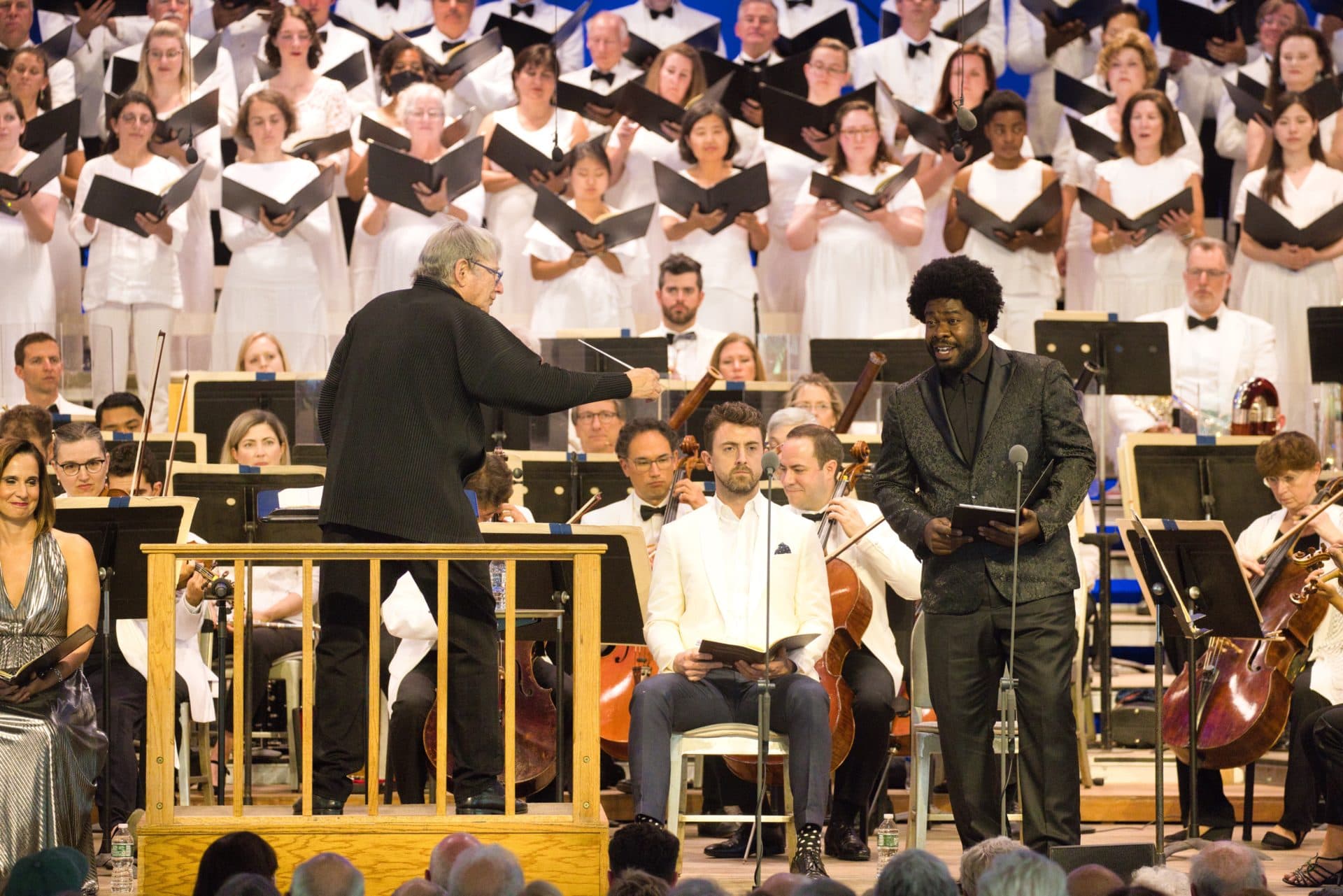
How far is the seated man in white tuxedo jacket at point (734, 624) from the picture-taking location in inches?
192

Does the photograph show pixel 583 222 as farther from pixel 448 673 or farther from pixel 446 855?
pixel 446 855

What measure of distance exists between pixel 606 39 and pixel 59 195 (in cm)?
271

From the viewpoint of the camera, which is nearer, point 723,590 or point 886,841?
point 886,841

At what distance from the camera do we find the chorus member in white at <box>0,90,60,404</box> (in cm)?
880

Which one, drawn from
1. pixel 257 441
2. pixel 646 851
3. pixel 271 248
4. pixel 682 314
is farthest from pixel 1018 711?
pixel 271 248

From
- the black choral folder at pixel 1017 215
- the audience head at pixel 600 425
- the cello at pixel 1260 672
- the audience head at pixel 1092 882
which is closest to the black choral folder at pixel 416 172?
the audience head at pixel 600 425

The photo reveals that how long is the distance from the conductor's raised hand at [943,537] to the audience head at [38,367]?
447 cm

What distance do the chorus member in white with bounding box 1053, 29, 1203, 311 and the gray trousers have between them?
466 centimetres

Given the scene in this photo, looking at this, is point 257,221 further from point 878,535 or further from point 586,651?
point 586,651

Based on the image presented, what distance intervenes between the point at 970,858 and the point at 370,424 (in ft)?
5.69

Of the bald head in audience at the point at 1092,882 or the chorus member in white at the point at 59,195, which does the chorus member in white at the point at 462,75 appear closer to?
the chorus member in white at the point at 59,195

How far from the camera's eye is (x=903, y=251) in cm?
902

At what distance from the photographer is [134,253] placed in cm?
880

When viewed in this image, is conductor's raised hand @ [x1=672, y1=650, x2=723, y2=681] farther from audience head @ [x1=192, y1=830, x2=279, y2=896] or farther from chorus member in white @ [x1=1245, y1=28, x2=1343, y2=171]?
chorus member in white @ [x1=1245, y1=28, x2=1343, y2=171]
